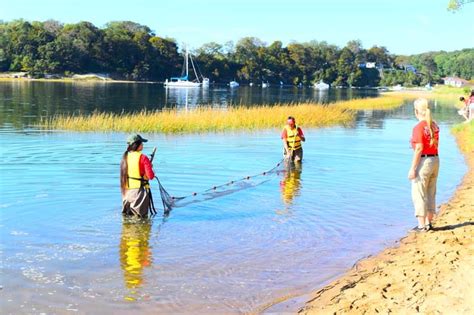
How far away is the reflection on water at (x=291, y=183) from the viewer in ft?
45.4

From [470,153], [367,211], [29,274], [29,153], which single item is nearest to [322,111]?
[470,153]

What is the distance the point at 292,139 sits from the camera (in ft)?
60.6

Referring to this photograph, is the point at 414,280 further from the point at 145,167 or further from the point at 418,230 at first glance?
the point at 145,167

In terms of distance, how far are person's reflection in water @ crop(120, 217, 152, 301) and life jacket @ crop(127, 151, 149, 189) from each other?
2.55 ft

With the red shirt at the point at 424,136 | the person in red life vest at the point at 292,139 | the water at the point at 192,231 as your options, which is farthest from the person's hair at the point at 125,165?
the person in red life vest at the point at 292,139

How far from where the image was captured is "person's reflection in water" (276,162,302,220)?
13.1 m

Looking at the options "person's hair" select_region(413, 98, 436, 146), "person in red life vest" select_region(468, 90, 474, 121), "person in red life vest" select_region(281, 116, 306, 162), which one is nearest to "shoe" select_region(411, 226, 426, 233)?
"person's hair" select_region(413, 98, 436, 146)

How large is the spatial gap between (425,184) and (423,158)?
44 cm

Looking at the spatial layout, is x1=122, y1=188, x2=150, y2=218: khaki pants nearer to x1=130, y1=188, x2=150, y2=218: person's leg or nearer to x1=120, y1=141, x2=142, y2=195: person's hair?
x1=130, y1=188, x2=150, y2=218: person's leg

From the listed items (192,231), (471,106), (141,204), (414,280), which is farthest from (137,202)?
(471,106)

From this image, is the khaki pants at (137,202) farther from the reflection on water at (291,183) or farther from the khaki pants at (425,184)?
the khaki pants at (425,184)

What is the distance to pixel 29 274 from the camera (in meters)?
7.95

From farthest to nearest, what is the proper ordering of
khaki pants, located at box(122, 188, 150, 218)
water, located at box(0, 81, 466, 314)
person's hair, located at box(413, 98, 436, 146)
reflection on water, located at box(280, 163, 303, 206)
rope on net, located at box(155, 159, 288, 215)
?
reflection on water, located at box(280, 163, 303, 206) < rope on net, located at box(155, 159, 288, 215) < khaki pants, located at box(122, 188, 150, 218) < person's hair, located at box(413, 98, 436, 146) < water, located at box(0, 81, 466, 314)

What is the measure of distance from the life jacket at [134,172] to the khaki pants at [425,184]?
4.73 metres
